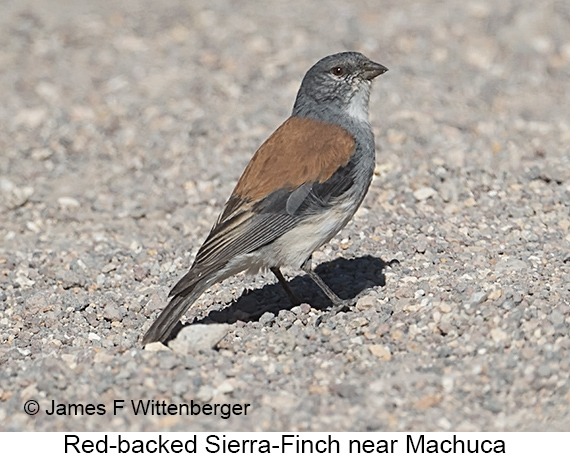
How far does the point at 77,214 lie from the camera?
8.59 m

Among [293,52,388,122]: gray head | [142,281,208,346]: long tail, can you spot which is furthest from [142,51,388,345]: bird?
[293,52,388,122]: gray head

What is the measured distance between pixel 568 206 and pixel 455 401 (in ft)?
11.3

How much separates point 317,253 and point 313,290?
0.47m

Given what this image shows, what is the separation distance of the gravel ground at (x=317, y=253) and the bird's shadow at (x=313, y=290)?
0.9 inches

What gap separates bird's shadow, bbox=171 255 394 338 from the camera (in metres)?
6.61

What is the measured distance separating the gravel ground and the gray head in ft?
4.09

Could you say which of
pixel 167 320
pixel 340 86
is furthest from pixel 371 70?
pixel 167 320

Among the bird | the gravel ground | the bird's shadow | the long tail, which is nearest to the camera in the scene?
the gravel ground

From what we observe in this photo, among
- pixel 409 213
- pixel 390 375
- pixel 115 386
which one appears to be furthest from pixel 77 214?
pixel 390 375

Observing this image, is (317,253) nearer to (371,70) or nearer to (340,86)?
(340,86)

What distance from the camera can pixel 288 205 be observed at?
6109 mm

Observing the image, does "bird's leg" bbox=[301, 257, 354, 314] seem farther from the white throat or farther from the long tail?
the white throat

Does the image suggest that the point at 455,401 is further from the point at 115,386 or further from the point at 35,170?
the point at 35,170

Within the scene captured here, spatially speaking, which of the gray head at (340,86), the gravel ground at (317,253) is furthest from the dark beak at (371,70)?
the gravel ground at (317,253)
